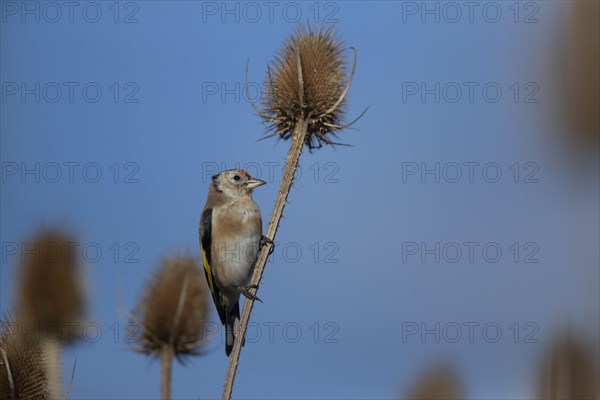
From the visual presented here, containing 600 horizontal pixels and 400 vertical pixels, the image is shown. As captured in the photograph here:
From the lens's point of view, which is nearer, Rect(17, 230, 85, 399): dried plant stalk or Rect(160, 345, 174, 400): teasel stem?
Rect(160, 345, 174, 400): teasel stem

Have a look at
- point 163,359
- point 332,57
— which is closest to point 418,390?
point 163,359

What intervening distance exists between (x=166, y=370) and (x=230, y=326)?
3575mm

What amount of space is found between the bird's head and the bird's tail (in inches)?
70.4

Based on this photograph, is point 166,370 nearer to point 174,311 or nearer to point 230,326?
point 174,311

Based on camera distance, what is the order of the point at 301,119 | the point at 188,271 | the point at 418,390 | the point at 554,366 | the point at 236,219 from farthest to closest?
the point at 236,219 → the point at 188,271 → the point at 418,390 → the point at 301,119 → the point at 554,366

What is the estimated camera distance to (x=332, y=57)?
7.76 metres

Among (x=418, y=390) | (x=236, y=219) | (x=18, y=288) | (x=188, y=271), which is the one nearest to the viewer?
(x=418, y=390)

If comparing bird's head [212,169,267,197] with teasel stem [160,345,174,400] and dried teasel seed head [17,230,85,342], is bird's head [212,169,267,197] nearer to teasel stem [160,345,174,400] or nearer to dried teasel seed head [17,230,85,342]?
teasel stem [160,345,174,400]

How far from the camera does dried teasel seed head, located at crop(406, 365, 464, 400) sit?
21.5 feet

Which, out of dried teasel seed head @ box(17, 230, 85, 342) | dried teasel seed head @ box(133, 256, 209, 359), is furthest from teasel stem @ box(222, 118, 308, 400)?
dried teasel seed head @ box(17, 230, 85, 342)

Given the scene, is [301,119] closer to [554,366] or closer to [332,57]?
[332,57]

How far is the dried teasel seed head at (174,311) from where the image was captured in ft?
24.3

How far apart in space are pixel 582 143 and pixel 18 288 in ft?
30.4

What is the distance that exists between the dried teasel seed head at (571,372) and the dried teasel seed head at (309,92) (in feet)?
12.5
